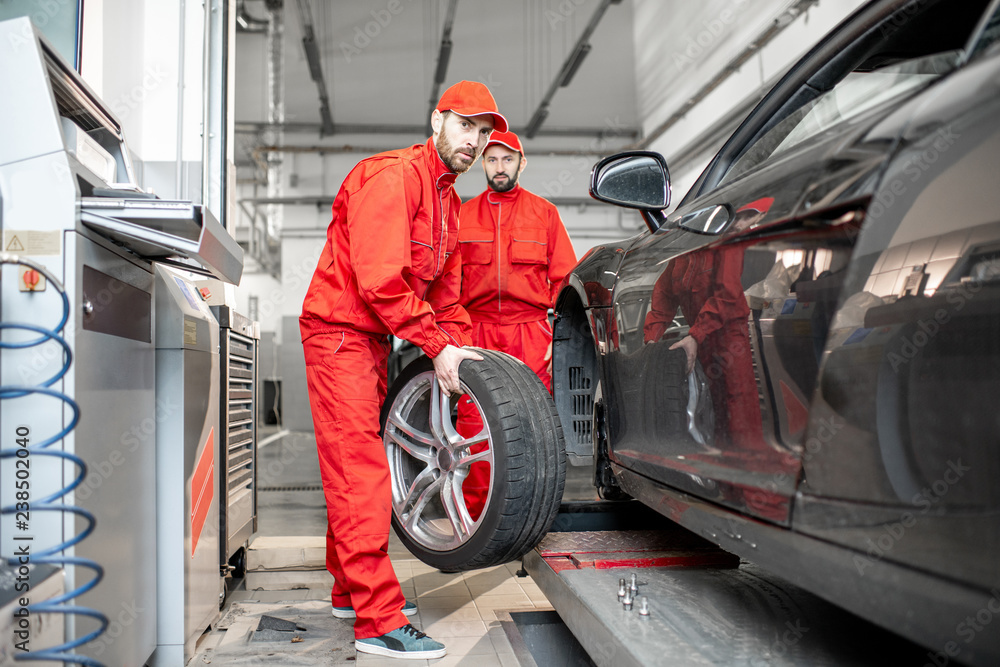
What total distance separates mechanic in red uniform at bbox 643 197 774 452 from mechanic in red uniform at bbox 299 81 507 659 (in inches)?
30.1

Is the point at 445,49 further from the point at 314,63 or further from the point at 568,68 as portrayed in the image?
the point at 314,63

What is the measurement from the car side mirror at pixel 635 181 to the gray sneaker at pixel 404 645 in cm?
137

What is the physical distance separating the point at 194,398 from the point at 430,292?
86cm

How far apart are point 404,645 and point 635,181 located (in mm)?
1474

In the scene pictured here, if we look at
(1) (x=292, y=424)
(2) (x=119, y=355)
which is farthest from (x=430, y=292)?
(1) (x=292, y=424)

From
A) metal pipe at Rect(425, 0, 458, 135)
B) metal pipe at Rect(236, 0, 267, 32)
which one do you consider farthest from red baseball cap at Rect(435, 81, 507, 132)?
metal pipe at Rect(236, 0, 267, 32)

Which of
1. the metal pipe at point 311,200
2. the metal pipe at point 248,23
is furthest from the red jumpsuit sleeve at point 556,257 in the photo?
the metal pipe at point 311,200

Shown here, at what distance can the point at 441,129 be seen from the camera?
2.27 m

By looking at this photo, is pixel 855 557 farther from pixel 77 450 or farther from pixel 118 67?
pixel 118 67

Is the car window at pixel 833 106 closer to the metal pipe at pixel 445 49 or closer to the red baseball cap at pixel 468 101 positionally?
the red baseball cap at pixel 468 101

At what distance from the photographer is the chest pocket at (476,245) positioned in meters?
3.31

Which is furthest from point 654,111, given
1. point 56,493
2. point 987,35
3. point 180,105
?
point 56,493

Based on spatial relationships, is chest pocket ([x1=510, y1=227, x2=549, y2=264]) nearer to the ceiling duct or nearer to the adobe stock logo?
the ceiling duct

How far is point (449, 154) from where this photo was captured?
2240 mm
